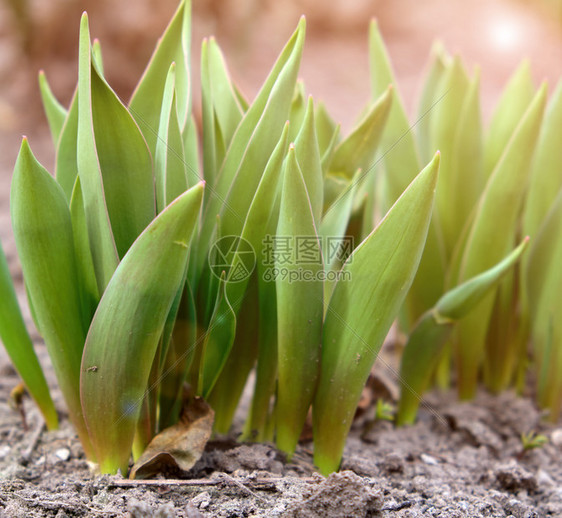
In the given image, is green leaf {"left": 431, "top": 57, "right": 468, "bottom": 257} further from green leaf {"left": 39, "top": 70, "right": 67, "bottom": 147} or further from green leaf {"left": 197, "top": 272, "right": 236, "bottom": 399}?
green leaf {"left": 39, "top": 70, "right": 67, "bottom": 147}

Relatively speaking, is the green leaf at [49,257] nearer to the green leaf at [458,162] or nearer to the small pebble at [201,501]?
the small pebble at [201,501]

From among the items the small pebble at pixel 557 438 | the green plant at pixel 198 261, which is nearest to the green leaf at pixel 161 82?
the green plant at pixel 198 261

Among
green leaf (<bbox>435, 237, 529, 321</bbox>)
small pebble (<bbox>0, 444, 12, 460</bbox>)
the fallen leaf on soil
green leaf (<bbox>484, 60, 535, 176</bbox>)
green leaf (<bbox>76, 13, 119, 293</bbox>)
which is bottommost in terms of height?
small pebble (<bbox>0, 444, 12, 460</bbox>)

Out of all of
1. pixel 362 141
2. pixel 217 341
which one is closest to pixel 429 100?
pixel 362 141

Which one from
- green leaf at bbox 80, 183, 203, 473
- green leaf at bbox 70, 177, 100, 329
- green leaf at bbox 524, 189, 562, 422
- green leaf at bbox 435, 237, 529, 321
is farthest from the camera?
green leaf at bbox 524, 189, 562, 422

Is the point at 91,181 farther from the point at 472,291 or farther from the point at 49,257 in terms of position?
the point at 472,291

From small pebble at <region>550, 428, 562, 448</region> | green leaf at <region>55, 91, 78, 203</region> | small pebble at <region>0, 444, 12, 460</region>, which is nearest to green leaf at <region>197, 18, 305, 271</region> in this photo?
green leaf at <region>55, 91, 78, 203</region>
